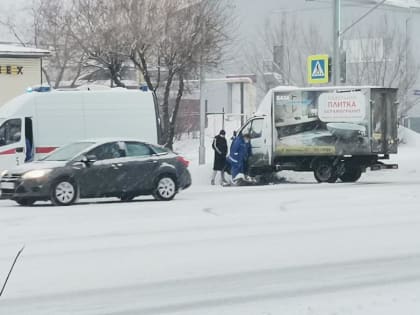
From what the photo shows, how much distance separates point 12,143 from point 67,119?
1488 mm

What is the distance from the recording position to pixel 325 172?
27.1 metres

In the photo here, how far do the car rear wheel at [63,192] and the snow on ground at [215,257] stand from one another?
46 centimetres

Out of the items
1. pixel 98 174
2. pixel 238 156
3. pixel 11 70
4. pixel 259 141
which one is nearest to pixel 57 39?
pixel 11 70

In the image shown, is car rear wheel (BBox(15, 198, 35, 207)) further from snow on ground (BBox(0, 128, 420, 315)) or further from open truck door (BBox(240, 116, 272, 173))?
open truck door (BBox(240, 116, 272, 173))

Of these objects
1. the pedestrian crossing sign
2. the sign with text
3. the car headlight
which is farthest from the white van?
the pedestrian crossing sign

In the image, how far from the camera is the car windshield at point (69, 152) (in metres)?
19.4

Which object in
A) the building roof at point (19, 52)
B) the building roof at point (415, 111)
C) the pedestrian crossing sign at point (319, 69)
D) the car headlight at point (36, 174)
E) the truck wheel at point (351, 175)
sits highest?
the building roof at point (19, 52)

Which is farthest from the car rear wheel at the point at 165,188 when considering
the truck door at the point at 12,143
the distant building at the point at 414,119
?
the distant building at the point at 414,119

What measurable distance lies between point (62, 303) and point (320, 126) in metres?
Result: 18.6

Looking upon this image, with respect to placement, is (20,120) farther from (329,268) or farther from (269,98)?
(329,268)

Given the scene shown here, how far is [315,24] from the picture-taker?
51.4m

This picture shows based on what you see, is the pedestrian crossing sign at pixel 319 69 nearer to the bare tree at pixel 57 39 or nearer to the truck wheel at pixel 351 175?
the truck wheel at pixel 351 175

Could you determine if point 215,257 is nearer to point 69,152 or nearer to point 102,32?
point 69,152

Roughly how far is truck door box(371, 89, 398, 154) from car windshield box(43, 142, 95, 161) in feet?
32.6
